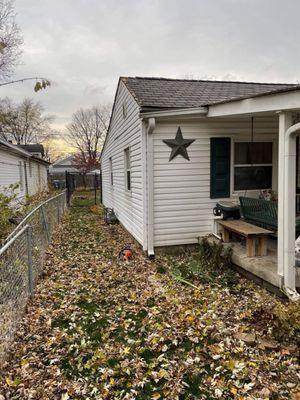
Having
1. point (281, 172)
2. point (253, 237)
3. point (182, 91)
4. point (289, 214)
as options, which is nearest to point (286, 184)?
point (281, 172)

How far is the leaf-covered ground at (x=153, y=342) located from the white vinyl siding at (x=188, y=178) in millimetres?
1198

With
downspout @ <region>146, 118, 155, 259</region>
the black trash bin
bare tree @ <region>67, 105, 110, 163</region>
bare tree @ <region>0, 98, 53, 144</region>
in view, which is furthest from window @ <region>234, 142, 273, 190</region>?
bare tree @ <region>67, 105, 110, 163</region>

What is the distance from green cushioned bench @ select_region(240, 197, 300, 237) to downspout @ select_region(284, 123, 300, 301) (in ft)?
2.71

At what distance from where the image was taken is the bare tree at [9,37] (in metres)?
10.0

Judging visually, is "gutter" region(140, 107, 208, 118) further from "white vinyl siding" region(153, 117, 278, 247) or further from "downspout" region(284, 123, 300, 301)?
"downspout" region(284, 123, 300, 301)

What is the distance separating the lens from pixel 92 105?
4653 cm

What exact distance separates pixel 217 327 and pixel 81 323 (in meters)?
1.62

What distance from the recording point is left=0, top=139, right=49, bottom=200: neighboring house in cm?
1330

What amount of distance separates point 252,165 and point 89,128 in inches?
1693

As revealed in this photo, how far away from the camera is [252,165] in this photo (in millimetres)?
6250

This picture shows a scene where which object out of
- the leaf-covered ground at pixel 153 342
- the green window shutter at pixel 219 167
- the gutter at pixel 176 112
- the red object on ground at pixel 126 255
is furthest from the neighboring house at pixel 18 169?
the leaf-covered ground at pixel 153 342

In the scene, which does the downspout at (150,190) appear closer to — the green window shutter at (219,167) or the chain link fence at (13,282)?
the green window shutter at (219,167)

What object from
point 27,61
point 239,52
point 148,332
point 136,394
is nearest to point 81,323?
point 148,332

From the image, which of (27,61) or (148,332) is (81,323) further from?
(27,61)
